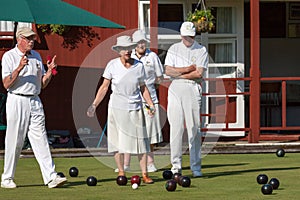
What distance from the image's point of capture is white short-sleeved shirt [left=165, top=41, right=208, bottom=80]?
503 inches

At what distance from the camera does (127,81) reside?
1193cm

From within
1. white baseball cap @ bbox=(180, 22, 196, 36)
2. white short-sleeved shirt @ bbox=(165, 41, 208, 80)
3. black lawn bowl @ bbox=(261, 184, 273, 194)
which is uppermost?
white baseball cap @ bbox=(180, 22, 196, 36)

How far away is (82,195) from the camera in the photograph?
423 inches

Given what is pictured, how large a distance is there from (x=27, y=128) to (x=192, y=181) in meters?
2.40

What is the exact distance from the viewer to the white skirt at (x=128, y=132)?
11.9 meters

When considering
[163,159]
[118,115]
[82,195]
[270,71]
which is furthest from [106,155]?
[270,71]

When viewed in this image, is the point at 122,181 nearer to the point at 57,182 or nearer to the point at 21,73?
the point at 57,182

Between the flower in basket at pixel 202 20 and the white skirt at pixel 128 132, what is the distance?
6352 mm

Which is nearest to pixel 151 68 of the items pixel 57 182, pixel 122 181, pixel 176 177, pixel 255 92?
pixel 176 177

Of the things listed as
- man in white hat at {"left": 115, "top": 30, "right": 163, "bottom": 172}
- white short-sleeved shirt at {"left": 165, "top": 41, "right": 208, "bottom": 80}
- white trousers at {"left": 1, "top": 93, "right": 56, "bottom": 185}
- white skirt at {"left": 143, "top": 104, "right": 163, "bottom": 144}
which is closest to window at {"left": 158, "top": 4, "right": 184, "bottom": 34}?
man in white hat at {"left": 115, "top": 30, "right": 163, "bottom": 172}

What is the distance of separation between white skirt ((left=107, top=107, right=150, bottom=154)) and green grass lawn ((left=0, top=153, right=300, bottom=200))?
480 millimetres

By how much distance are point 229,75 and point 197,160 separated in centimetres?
700

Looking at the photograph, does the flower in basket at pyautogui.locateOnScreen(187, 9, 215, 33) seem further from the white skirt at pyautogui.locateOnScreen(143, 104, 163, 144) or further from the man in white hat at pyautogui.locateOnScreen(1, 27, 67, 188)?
the man in white hat at pyautogui.locateOnScreen(1, 27, 67, 188)

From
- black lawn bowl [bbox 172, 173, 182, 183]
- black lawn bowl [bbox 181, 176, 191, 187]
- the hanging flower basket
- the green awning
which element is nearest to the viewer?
black lawn bowl [bbox 181, 176, 191, 187]
